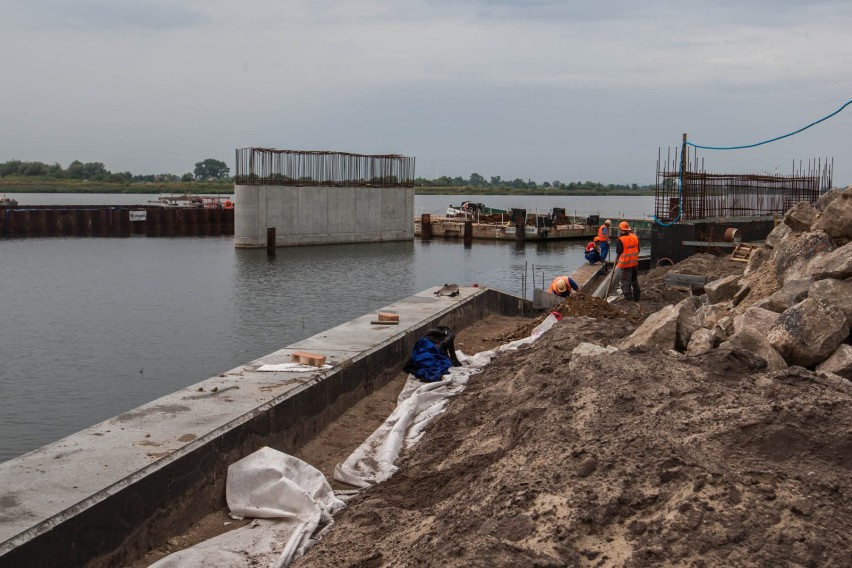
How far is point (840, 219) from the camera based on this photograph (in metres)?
10.4

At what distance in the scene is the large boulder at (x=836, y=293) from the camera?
7692 millimetres

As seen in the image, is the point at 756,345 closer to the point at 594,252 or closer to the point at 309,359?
the point at 309,359

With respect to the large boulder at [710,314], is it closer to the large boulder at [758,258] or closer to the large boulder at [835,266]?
the large boulder at [835,266]

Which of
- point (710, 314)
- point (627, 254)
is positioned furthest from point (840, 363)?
point (627, 254)

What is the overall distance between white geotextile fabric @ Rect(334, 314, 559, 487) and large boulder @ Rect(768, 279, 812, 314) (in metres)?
3.28

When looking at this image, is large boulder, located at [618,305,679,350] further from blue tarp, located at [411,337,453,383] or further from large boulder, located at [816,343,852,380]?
blue tarp, located at [411,337,453,383]

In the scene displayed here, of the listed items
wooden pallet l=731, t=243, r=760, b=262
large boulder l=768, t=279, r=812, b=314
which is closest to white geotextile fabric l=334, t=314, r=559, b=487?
large boulder l=768, t=279, r=812, b=314

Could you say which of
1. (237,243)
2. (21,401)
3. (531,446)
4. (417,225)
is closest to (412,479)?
(531,446)

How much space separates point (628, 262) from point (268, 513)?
37.8 feet

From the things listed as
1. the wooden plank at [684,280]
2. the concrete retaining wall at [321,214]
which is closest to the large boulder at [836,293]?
the wooden plank at [684,280]

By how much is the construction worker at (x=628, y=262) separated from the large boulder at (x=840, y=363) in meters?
8.94

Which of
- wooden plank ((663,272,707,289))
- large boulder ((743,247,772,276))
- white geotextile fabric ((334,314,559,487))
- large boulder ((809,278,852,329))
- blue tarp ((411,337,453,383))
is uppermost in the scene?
large boulder ((809,278,852,329))

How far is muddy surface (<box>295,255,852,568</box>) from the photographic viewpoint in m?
4.43

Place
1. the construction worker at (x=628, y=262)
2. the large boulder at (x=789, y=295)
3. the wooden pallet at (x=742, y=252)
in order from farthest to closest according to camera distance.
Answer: the wooden pallet at (x=742, y=252) → the construction worker at (x=628, y=262) → the large boulder at (x=789, y=295)
